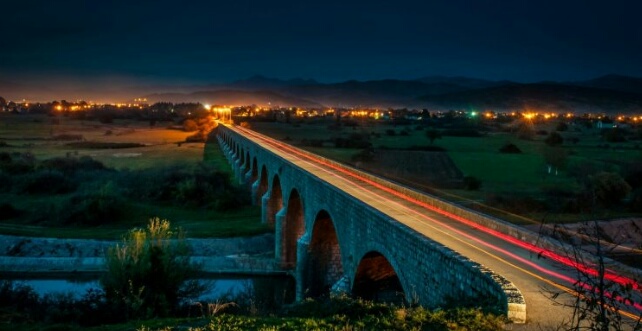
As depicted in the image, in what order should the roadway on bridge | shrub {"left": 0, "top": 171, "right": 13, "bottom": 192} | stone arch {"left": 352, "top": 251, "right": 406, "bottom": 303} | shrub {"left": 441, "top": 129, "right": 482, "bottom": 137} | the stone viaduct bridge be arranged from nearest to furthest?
the roadway on bridge, the stone viaduct bridge, stone arch {"left": 352, "top": 251, "right": 406, "bottom": 303}, shrub {"left": 0, "top": 171, "right": 13, "bottom": 192}, shrub {"left": 441, "top": 129, "right": 482, "bottom": 137}

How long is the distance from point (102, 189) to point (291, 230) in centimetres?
1668

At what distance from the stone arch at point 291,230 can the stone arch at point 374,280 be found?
11.6m

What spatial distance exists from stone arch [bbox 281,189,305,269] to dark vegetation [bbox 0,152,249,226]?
13.1 meters

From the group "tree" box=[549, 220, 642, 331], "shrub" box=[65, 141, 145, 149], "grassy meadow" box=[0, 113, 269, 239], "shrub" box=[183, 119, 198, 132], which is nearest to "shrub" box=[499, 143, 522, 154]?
"grassy meadow" box=[0, 113, 269, 239]

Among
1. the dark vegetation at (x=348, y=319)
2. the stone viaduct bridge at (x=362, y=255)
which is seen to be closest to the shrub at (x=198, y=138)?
the stone viaduct bridge at (x=362, y=255)

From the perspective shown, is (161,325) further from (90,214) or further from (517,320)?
(90,214)

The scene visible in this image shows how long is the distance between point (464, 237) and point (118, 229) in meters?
26.8

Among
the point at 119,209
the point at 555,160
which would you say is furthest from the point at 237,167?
the point at 555,160

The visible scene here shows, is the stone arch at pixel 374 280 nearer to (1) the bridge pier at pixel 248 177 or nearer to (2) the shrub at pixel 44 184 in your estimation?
(1) the bridge pier at pixel 248 177

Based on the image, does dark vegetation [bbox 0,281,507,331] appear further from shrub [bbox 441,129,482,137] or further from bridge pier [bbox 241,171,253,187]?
shrub [bbox 441,129,482,137]

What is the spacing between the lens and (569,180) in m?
48.3

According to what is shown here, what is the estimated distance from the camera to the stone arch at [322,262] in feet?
78.8

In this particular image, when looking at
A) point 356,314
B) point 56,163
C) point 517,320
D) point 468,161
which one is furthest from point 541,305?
point 56,163

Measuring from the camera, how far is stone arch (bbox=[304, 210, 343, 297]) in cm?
2403
